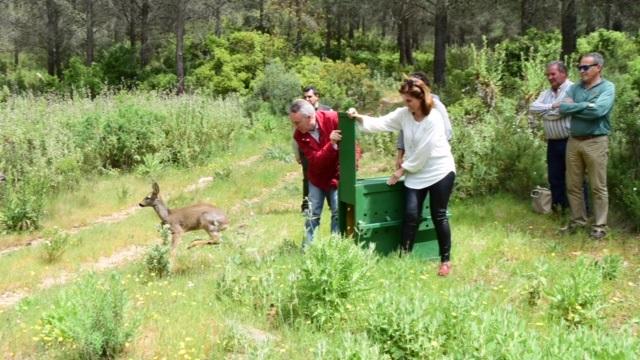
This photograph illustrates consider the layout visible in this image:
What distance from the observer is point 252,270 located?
16.9ft

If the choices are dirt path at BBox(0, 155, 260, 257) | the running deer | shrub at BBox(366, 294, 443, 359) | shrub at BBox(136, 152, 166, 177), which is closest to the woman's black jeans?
shrub at BBox(366, 294, 443, 359)

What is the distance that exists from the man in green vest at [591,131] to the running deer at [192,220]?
4366 mm

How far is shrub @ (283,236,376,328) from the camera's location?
461cm

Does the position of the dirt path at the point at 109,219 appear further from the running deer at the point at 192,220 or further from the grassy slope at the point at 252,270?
the running deer at the point at 192,220

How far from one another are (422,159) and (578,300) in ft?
5.86

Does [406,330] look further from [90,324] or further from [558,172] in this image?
[558,172]

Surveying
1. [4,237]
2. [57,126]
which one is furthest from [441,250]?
[57,126]

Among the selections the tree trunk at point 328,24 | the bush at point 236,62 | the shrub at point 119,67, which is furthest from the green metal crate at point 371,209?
the tree trunk at point 328,24

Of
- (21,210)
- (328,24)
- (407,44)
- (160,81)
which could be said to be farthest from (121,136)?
(328,24)

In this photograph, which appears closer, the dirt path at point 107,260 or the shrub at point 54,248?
the dirt path at point 107,260

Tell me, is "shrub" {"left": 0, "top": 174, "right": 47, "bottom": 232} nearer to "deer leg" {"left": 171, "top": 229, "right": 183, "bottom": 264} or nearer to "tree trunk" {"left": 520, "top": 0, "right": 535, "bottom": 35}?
"deer leg" {"left": 171, "top": 229, "right": 183, "bottom": 264}

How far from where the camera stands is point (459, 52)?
32531mm

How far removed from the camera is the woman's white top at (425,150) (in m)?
5.70

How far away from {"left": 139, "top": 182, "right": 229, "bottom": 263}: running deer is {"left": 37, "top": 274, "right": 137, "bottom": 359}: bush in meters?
3.48
